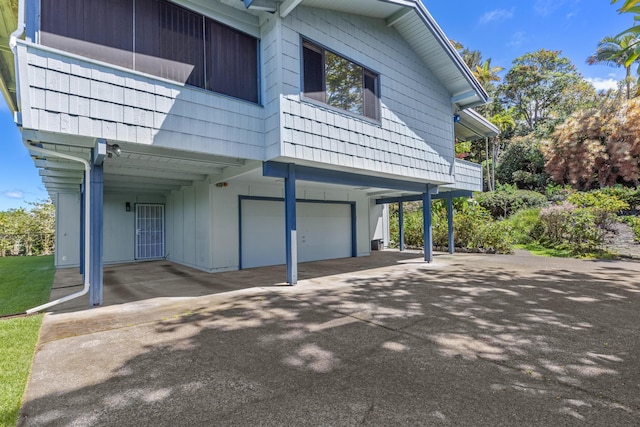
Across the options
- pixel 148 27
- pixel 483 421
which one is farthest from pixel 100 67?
pixel 483 421

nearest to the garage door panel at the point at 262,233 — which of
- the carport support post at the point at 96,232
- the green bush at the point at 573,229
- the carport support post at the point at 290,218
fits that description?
the carport support post at the point at 290,218

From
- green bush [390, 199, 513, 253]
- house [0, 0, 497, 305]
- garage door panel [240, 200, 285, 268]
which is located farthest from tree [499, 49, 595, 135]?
garage door panel [240, 200, 285, 268]

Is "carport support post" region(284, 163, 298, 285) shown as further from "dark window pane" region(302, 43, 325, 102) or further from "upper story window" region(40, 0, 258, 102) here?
"upper story window" region(40, 0, 258, 102)

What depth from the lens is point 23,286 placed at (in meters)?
7.20

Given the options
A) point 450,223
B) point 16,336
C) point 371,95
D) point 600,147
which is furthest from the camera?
point 600,147

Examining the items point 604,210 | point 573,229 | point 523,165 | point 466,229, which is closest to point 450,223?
point 466,229

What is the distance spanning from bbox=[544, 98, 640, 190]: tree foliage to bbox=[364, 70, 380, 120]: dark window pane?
1719 cm

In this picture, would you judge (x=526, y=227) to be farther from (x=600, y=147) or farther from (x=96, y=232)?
(x=96, y=232)

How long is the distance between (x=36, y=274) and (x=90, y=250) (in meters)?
5.99

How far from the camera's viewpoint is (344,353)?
10.9 feet

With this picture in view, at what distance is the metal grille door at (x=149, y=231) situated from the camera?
11.8m

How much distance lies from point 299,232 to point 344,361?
7.91 meters

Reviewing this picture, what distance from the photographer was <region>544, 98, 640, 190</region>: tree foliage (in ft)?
57.1

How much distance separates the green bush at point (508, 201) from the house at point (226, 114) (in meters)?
8.39
